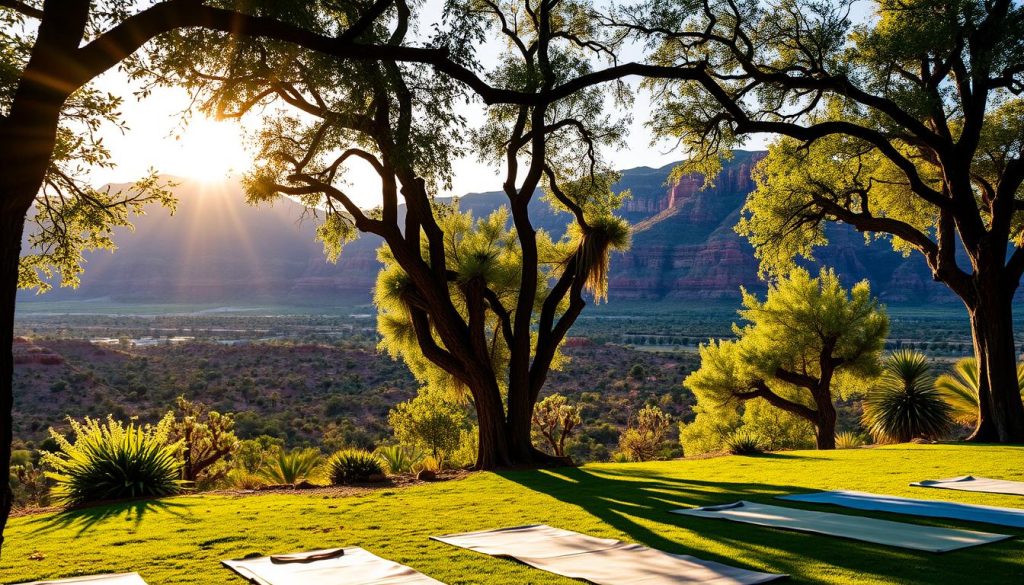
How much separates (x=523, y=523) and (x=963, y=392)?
1708 centimetres

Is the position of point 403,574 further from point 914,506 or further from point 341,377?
point 341,377

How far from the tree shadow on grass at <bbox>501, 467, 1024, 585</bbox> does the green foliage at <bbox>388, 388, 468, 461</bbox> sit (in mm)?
14480

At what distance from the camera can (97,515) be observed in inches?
397

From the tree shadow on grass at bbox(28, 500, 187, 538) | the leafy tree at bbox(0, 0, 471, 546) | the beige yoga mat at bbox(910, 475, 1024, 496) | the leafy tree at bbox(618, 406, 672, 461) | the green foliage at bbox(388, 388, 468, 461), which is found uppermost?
the leafy tree at bbox(0, 0, 471, 546)

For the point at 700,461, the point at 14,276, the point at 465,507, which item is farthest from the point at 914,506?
the point at 14,276

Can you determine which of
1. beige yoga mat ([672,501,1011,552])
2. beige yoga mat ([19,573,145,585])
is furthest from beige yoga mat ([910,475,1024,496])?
beige yoga mat ([19,573,145,585])

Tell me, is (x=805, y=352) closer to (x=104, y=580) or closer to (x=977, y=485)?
(x=977, y=485)

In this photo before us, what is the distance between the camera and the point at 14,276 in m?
4.92

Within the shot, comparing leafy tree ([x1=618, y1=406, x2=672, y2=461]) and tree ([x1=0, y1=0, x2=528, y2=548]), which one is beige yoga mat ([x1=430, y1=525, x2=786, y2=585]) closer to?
tree ([x1=0, y1=0, x2=528, y2=548])

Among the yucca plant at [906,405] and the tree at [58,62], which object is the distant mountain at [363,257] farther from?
the tree at [58,62]

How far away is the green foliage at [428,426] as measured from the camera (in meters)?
25.4

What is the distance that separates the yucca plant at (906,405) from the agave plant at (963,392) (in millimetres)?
204

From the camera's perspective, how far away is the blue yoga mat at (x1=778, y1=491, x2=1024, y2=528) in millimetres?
7738

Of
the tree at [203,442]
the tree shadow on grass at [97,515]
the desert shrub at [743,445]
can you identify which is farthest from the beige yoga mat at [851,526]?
the tree at [203,442]
